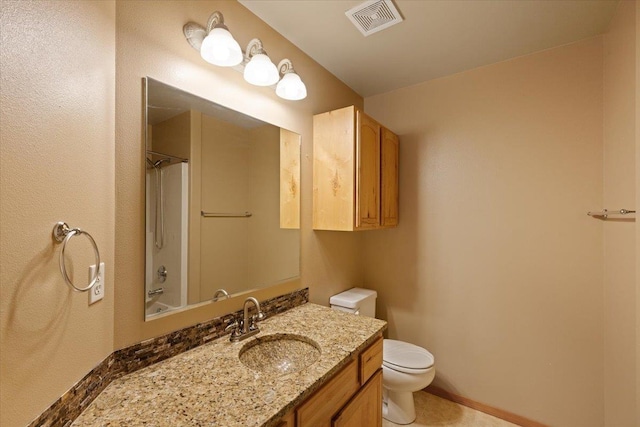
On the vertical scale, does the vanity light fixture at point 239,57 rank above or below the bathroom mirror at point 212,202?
above

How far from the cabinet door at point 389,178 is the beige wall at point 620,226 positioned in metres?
1.28

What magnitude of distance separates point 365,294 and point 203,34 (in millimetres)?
2010

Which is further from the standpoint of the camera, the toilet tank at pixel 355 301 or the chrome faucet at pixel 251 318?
the toilet tank at pixel 355 301

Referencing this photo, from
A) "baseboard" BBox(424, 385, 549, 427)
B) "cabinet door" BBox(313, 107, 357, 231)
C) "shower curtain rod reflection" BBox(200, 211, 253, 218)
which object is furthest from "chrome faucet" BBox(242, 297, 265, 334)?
"baseboard" BBox(424, 385, 549, 427)

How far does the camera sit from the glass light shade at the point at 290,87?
158 centimetres

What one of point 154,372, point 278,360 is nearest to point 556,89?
point 278,360

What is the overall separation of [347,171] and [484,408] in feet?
6.63

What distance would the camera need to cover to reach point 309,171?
1929 millimetres

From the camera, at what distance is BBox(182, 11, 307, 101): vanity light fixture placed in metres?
1.19

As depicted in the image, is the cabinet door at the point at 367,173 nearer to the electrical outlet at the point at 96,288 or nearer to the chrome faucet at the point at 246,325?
the chrome faucet at the point at 246,325

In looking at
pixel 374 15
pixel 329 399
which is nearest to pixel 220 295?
pixel 329 399

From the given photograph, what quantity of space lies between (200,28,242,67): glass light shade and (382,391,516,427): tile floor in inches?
95.3

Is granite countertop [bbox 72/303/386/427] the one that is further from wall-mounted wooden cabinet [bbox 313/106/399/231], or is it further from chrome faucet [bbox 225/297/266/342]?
wall-mounted wooden cabinet [bbox 313/106/399/231]

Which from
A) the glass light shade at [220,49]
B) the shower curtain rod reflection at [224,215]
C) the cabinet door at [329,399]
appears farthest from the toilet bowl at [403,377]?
the glass light shade at [220,49]
